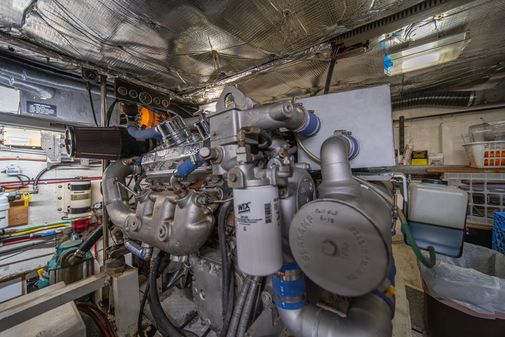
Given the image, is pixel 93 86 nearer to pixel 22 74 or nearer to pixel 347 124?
pixel 22 74

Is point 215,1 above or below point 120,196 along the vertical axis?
above

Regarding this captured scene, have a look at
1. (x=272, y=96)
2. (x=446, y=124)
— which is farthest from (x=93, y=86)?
(x=446, y=124)

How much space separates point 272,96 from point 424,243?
1606mm

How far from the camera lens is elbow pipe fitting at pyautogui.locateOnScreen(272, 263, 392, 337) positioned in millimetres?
604

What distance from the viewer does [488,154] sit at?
1.53m

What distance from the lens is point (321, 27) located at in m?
0.92

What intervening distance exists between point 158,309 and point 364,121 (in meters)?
1.37

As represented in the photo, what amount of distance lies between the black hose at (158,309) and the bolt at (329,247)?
0.95 m

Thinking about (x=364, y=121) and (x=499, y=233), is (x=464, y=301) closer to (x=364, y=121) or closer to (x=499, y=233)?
(x=499, y=233)

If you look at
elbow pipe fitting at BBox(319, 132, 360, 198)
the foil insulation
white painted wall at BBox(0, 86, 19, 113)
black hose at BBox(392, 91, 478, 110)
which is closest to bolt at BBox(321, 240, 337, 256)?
elbow pipe fitting at BBox(319, 132, 360, 198)

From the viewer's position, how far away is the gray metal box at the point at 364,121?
0.72 m

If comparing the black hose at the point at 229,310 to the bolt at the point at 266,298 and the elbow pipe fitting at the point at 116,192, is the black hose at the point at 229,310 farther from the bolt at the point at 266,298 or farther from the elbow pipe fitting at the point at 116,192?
the elbow pipe fitting at the point at 116,192

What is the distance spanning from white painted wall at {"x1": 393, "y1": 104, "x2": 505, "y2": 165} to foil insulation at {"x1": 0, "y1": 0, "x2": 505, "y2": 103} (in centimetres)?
67

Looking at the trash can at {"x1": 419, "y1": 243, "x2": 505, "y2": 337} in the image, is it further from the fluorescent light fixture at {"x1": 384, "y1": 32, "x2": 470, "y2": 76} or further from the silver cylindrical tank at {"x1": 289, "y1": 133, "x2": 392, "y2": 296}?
the fluorescent light fixture at {"x1": 384, "y1": 32, "x2": 470, "y2": 76}
